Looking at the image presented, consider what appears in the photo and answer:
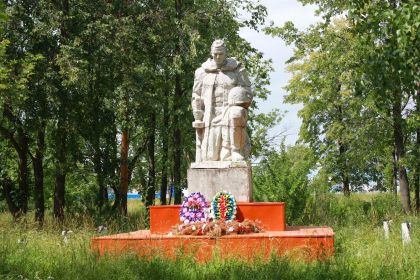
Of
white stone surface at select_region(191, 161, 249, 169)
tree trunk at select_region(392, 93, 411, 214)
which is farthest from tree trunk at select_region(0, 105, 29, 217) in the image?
tree trunk at select_region(392, 93, 411, 214)

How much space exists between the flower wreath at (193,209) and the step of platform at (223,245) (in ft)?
2.97

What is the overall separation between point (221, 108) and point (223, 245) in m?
3.09

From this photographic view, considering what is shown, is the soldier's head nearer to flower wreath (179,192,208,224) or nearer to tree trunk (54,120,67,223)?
flower wreath (179,192,208,224)

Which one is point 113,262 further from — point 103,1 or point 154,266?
point 103,1

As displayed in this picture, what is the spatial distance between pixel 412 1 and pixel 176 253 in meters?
4.25

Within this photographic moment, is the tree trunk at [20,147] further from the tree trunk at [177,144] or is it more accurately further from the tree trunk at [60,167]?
the tree trunk at [177,144]

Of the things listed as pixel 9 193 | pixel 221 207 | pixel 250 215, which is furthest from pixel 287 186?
pixel 9 193

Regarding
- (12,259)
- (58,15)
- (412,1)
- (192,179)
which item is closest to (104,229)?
(192,179)

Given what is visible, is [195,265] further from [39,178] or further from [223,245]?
[39,178]

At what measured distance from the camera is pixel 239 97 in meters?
10.1

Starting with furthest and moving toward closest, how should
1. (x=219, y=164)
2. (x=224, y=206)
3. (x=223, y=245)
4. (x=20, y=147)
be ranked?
1. (x=20, y=147)
2. (x=219, y=164)
3. (x=224, y=206)
4. (x=223, y=245)

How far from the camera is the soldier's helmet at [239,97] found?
1011 centimetres

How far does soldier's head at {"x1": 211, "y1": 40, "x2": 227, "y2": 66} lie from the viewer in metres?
10.3

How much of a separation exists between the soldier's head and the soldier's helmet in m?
0.58
